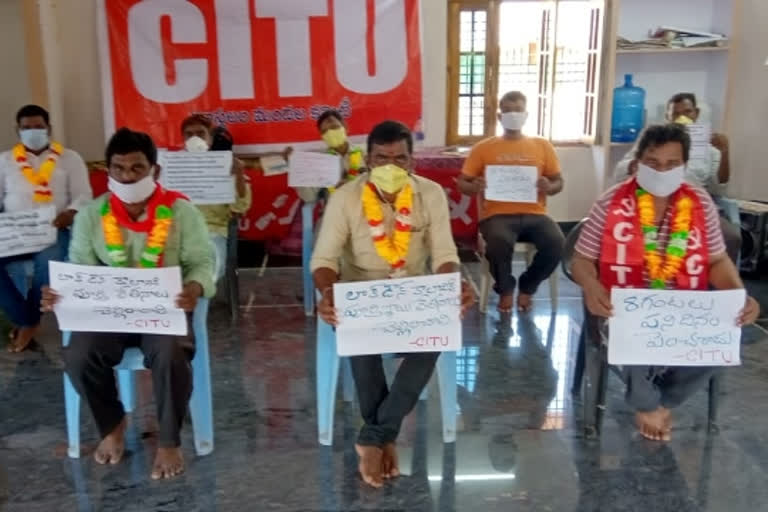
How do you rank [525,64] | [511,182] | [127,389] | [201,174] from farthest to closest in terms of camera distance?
1. [525,64]
2. [511,182]
3. [201,174]
4. [127,389]

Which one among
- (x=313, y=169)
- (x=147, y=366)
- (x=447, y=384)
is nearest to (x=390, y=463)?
(x=447, y=384)

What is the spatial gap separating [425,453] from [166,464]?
0.87 meters

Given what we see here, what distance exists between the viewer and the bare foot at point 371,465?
8.29ft

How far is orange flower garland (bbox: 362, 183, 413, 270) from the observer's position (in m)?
2.71

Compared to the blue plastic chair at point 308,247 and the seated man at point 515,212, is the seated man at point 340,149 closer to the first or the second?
the blue plastic chair at point 308,247

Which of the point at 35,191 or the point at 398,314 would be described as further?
the point at 35,191

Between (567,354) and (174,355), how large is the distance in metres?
1.88

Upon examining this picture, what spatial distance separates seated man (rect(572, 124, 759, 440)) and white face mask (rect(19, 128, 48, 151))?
2527mm

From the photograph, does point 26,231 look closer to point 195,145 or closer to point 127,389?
point 195,145

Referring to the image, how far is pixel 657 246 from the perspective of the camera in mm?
2670

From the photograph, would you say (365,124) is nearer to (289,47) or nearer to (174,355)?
(289,47)

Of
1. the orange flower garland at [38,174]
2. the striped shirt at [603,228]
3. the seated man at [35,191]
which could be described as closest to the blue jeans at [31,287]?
the seated man at [35,191]

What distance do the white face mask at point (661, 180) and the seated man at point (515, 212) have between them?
1.39 m

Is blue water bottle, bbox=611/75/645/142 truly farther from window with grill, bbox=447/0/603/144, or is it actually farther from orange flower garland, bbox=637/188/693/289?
orange flower garland, bbox=637/188/693/289
